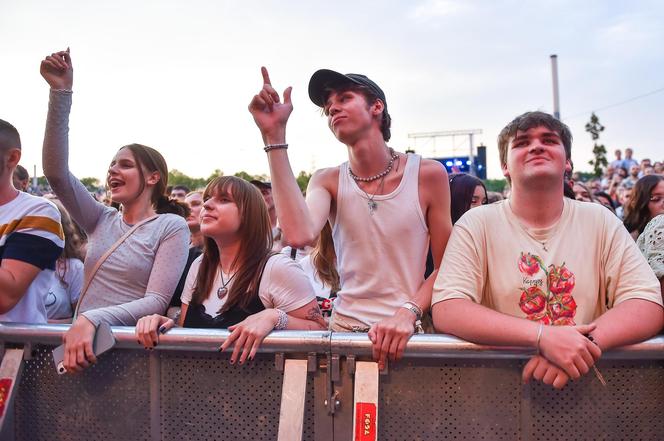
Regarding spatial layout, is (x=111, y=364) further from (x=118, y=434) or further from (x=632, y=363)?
(x=632, y=363)

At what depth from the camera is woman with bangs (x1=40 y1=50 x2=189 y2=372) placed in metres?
2.60

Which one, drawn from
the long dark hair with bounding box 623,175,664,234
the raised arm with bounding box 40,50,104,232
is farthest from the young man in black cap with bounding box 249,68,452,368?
the long dark hair with bounding box 623,175,664,234

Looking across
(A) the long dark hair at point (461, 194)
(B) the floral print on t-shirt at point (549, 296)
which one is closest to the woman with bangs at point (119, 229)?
(B) the floral print on t-shirt at point (549, 296)

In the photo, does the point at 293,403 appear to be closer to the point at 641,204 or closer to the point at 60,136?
the point at 60,136

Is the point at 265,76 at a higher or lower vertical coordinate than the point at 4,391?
higher

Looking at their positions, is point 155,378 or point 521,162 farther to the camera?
point 521,162

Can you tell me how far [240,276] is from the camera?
2504 mm

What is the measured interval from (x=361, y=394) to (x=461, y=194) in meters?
2.22

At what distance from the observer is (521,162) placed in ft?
7.13

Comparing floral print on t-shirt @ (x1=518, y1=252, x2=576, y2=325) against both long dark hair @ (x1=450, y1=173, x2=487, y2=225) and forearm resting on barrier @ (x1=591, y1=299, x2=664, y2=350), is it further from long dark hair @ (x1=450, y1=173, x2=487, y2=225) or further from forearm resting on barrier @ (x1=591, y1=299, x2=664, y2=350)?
long dark hair @ (x1=450, y1=173, x2=487, y2=225)

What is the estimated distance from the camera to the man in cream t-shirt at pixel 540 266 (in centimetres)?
191

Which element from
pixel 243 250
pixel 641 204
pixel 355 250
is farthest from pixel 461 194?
pixel 641 204

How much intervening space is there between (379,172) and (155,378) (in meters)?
1.27

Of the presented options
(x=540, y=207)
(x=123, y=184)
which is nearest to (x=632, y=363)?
(x=540, y=207)
